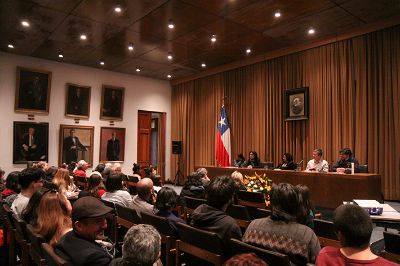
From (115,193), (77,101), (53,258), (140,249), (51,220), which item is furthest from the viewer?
(77,101)

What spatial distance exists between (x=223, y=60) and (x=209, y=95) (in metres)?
1.79

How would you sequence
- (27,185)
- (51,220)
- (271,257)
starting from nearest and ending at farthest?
(271,257) < (51,220) < (27,185)

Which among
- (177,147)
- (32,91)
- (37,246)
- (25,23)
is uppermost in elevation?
(25,23)

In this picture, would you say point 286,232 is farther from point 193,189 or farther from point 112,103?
point 112,103

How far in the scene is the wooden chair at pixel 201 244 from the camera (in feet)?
7.40

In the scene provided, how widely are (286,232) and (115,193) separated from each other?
2736 mm

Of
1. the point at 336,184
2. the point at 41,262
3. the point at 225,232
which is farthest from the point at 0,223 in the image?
the point at 336,184

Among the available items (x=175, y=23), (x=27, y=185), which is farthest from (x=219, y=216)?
(x=175, y=23)

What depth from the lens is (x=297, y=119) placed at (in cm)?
942

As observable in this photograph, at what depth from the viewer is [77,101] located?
1159cm

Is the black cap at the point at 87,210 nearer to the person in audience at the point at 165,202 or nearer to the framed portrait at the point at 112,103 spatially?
the person in audience at the point at 165,202

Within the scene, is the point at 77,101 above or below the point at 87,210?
above

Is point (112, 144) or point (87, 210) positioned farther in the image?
point (112, 144)

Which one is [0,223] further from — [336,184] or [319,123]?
[319,123]
